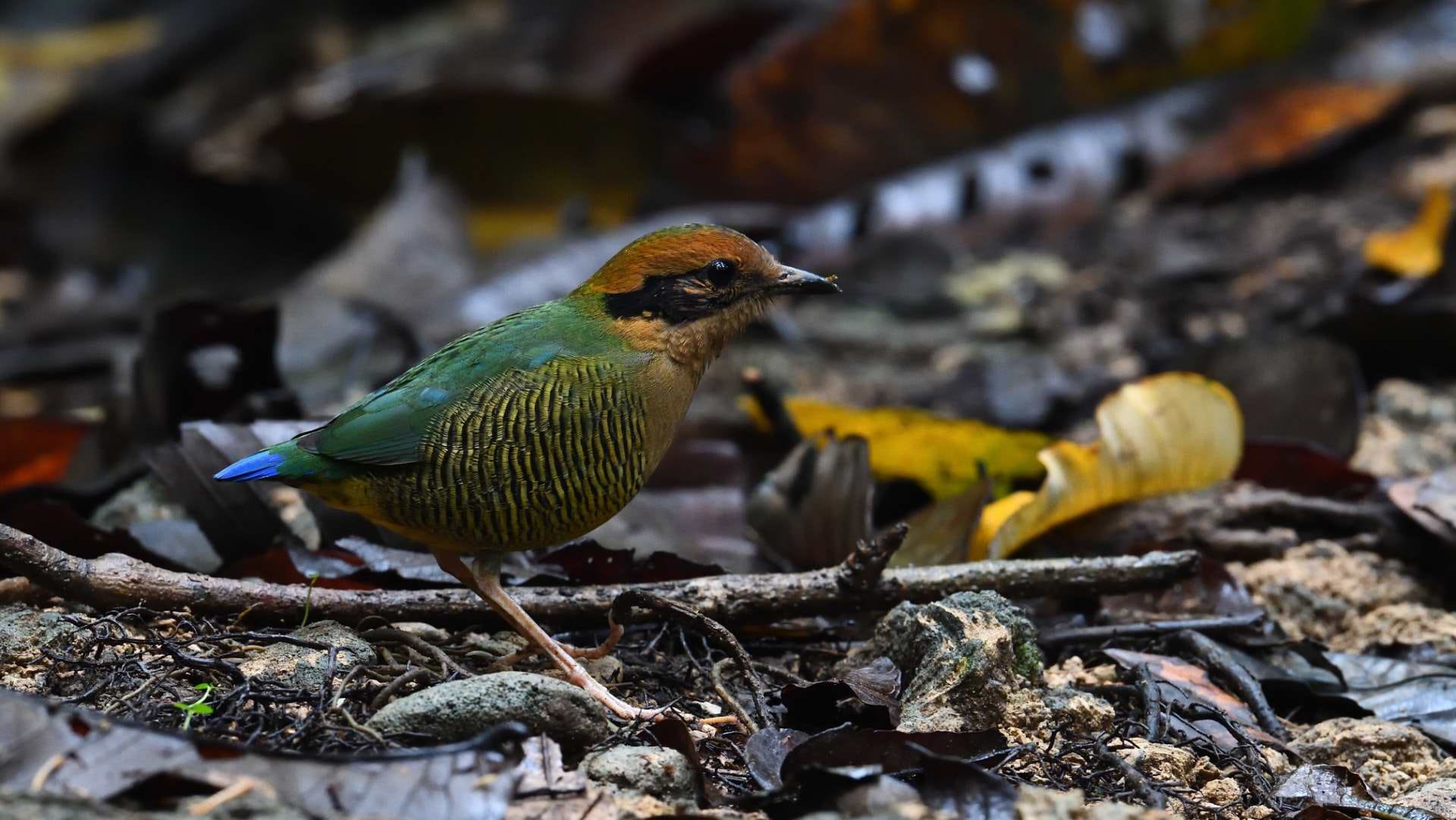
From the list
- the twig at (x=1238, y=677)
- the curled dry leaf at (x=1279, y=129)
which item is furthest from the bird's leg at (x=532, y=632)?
the curled dry leaf at (x=1279, y=129)

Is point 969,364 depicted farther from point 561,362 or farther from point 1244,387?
point 561,362

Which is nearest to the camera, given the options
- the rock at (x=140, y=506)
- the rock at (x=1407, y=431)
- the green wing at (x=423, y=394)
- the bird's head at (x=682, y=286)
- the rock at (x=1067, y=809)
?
the rock at (x=1067, y=809)

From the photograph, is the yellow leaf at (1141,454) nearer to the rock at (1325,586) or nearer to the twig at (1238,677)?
the rock at (1325,586)

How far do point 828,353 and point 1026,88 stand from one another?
1.98 meters

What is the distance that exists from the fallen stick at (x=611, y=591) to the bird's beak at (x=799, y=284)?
822 mm

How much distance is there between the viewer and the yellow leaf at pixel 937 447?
4414 millimetres

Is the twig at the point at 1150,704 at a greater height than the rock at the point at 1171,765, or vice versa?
the twig at the point at 1150,704

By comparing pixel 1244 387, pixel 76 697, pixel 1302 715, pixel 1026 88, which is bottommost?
pixel 1302 715

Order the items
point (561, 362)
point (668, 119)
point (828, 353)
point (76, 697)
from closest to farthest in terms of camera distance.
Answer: point (76, 697), point (561, 362), point (828, 353), point (668, 119)

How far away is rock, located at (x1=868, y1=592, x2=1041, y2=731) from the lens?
10.4 feet

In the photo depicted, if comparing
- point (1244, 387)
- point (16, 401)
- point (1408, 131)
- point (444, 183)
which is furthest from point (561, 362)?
point (1408, 131)

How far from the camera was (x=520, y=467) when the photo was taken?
3.52 metres

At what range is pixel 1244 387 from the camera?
194 inches

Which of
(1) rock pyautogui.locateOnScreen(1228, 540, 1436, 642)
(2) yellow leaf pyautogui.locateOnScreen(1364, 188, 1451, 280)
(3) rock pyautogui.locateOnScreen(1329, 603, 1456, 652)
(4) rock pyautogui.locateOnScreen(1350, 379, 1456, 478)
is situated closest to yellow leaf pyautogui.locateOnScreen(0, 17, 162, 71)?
(2) yellow leaf pyautogui.locateOnScreen(1364, 188, 1451, 280)
